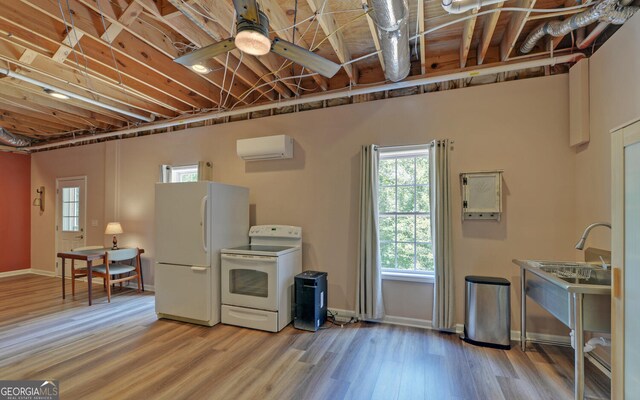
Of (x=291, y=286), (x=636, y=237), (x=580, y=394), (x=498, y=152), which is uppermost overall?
(x=498, y=152)

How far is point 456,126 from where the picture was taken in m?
3.19

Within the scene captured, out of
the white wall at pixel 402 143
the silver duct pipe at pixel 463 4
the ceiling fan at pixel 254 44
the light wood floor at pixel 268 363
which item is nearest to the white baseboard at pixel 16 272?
the white wall at pixel 402 143

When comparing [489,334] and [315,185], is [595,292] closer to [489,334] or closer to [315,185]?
[489,334]

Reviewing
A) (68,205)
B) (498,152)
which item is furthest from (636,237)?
(68,205)

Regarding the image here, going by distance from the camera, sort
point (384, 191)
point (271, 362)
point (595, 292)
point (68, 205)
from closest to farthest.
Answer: point (595, 292) < point (271, 362) < point (384, 191) < point (68, 205)

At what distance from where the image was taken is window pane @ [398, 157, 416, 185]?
138 inches

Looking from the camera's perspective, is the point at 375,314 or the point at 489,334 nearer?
the point at 489,334

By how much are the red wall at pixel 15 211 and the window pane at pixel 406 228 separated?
7702 mm

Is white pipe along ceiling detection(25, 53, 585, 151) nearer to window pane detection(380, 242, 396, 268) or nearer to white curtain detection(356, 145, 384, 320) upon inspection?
white curtain detection(356, 145, 384, 320)

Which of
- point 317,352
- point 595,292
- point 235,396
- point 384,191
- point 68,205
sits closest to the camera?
point 595,292

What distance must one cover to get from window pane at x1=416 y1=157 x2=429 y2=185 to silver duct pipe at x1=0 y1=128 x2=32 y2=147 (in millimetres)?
6826

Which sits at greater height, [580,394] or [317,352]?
[580,394]

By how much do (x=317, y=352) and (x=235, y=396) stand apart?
0.88m

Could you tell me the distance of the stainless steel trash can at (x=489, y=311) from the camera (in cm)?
276
